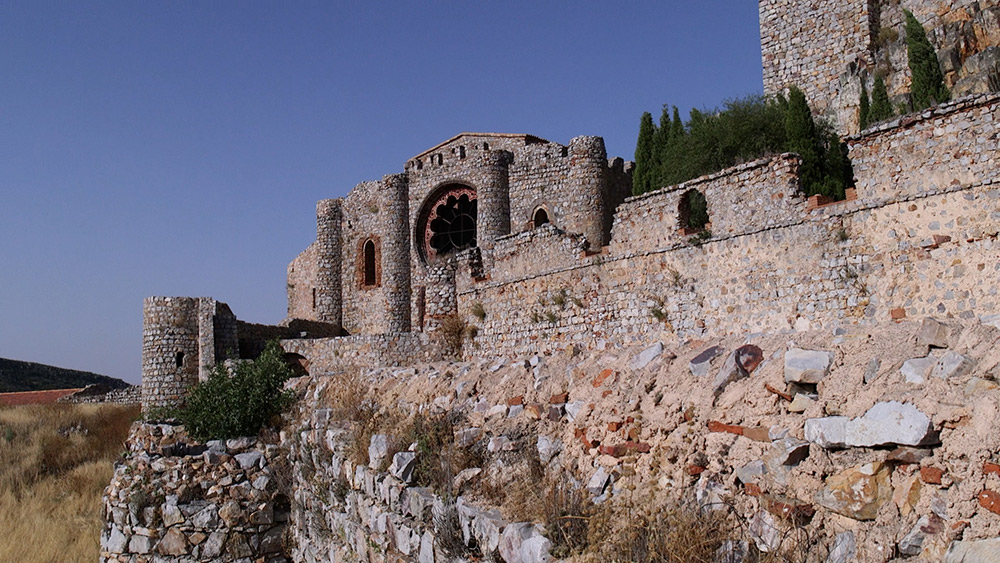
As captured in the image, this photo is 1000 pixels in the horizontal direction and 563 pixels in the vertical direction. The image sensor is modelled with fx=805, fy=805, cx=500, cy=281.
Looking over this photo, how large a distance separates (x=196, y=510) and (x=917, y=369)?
9.44 metres

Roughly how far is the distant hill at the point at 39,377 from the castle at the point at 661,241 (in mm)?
21893

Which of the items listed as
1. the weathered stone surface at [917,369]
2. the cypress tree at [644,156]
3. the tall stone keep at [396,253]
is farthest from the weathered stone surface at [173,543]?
the tall stone keep at [396,253]

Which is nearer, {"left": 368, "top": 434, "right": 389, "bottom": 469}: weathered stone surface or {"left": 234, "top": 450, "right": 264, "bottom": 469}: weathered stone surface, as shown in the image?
{"left": 368, "top": 434, "right": 389, "bottom": 469}: weathered stone surface

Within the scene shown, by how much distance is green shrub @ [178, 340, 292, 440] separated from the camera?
41.0 ft

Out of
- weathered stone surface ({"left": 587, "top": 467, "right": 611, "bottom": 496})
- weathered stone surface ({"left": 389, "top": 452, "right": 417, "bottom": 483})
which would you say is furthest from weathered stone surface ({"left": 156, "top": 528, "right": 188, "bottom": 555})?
Answer: weathered stone surface ({"left": 587, "top": 467, "right": 611, "bottom": 496})

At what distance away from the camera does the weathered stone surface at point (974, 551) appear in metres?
3.86

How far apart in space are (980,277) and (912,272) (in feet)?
2.36

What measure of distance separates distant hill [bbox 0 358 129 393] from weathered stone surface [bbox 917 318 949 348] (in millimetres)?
44448

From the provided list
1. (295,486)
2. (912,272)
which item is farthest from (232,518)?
(912,272)

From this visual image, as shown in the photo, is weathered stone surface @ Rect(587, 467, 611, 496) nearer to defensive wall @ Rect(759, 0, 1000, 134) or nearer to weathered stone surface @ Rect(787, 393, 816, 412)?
weathered stone surface @ Rect(787, 393, 816, 412)

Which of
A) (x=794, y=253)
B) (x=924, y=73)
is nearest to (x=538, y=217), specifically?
(x=924, y=73)

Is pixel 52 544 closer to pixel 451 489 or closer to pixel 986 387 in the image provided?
pixel 451 489

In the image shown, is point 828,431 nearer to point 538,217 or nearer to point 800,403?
point 800,403

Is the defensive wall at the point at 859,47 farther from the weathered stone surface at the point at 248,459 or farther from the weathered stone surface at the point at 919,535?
the weathered stone surface at the point at 248,459
